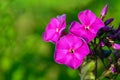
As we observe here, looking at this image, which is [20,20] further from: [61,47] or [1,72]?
[61,47]

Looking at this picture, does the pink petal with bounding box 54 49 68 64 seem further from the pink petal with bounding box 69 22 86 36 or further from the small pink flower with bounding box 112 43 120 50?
the small pink flower with bounding box 112 43 120 50

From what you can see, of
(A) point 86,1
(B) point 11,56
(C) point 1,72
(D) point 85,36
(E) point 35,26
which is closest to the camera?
(D) point 85,36

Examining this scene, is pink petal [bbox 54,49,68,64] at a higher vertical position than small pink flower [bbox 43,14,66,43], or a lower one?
lower

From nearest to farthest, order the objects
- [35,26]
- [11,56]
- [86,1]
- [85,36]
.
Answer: [85,36] → [11,56] → [35,26] → [86,1]

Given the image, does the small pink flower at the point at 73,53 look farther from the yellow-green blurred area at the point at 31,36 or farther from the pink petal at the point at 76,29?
the yellow-green blurred area at the point at 31,36

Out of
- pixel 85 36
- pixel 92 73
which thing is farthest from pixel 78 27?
pixel 92 73

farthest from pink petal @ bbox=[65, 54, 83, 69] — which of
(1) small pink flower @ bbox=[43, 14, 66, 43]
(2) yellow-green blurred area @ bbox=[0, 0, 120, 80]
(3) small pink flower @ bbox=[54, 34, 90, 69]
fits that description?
(2) yellow-green blurred area @ bbox=[0, 0, 120, 80]

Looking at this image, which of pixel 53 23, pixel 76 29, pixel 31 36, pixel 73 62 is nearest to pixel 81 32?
pixel 76 29

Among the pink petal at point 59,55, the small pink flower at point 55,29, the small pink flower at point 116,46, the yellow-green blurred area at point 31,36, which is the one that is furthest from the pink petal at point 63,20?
the yellow-green blurred area at point 31,36
